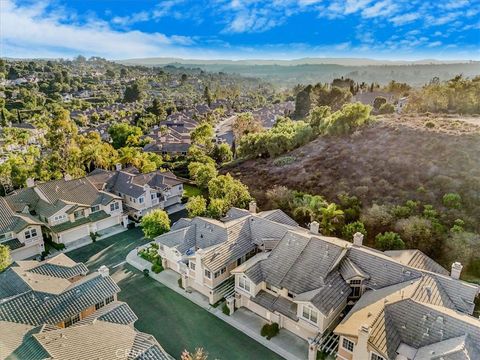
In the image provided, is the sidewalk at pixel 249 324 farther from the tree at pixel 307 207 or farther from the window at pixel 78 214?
the tree at pixel 307 207

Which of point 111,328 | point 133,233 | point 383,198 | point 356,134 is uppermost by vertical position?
point 356,134

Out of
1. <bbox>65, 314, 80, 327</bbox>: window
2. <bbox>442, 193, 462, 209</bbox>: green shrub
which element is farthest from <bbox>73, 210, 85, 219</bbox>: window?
<bbox>442, 193, 462, 209</bbox>: green shrub

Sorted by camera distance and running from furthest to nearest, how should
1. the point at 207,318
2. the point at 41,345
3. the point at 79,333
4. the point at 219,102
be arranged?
the point at 219,102 → the point at 207,318 → the point at 79,333 → the point at 41,345

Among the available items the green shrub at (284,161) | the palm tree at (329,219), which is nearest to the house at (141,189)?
the green shrub at (284,161)

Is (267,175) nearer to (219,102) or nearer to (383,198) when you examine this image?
(383,198)

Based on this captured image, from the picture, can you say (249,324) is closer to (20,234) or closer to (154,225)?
(154,225)

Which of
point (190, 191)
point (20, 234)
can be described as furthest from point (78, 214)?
point (190, 191)

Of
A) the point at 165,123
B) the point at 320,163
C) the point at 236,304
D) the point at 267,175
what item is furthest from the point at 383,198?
the point at 165,123
